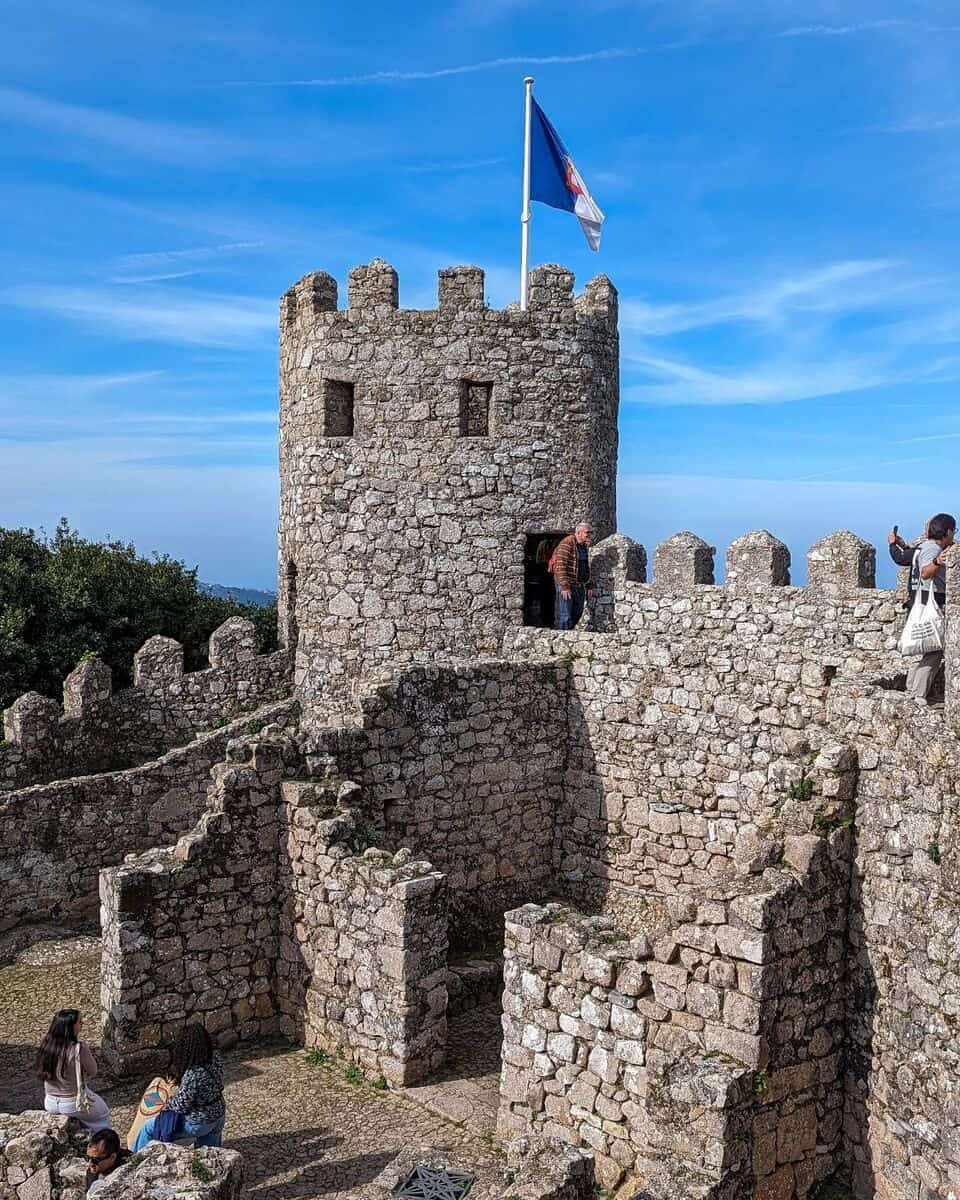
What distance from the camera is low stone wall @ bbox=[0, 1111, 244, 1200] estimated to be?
18.5 ft

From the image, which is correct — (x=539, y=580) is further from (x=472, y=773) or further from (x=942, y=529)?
(x=942, y=529)

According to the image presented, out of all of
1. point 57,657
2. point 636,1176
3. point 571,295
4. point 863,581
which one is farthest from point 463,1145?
point 57,657

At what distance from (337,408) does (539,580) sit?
3.41m

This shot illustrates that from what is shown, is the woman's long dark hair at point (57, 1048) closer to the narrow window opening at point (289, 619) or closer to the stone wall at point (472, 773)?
the stone wall at point (472, 773)

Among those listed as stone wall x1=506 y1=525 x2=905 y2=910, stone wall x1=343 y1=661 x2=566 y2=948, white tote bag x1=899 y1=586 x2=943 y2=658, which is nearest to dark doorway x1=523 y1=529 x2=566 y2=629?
stone wall x1=506 y1=525 x2=905 y2=910

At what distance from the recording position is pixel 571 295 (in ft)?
44.9

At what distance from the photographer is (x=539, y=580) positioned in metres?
14.1

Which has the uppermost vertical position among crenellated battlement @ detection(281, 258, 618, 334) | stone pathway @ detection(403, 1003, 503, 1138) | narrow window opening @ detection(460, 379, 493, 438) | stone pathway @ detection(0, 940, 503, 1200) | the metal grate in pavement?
crenellated battlement @ detection(281, 258, 618, 334)

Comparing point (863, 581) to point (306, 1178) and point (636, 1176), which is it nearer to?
point (636, 1176)

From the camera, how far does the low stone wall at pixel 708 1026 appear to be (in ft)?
19.6

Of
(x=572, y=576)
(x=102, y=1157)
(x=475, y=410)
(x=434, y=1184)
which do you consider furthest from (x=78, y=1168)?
(x=475, y=410)

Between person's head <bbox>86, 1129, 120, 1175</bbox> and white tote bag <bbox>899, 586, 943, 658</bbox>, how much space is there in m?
6.18

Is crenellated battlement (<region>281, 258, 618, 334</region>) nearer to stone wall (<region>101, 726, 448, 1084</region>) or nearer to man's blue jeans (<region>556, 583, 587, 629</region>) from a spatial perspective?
man's blue jeans (<region>556, 583, 587, 629</region>)

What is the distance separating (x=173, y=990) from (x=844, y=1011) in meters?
5.41
